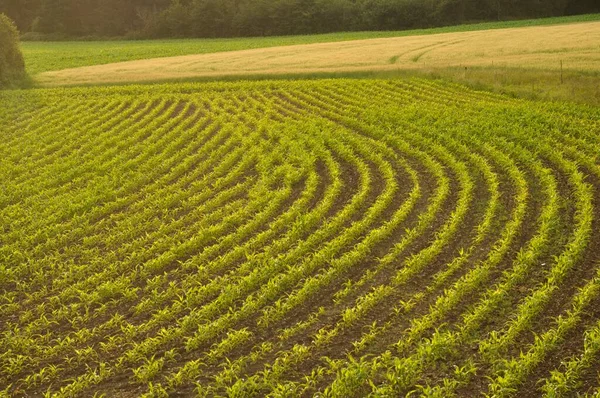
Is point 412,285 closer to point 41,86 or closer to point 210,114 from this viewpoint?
point 210,114

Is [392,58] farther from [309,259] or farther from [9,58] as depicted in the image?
[309,259]

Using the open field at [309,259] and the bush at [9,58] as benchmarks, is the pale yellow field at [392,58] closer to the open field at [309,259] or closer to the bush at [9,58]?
the bush at [9,58]

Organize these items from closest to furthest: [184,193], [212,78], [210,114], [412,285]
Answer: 1. [412,285]
2. [184,193]
3. [210,114]
4. [212,78]

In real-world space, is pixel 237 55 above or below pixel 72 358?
above

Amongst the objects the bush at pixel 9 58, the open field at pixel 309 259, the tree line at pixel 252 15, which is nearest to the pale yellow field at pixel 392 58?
the bush at pixel 9 58

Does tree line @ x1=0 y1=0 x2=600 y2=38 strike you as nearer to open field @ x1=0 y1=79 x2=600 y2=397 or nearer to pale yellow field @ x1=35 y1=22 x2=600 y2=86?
pale yellow field @ x1=35 y1=22 x2=600 y2=86

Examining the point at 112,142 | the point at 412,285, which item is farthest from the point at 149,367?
the point at 112,142

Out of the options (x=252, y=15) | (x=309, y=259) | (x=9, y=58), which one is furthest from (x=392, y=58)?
(x=252, y=15)

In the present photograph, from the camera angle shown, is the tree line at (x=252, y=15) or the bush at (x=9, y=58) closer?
the bush at (x=9, y=58)
